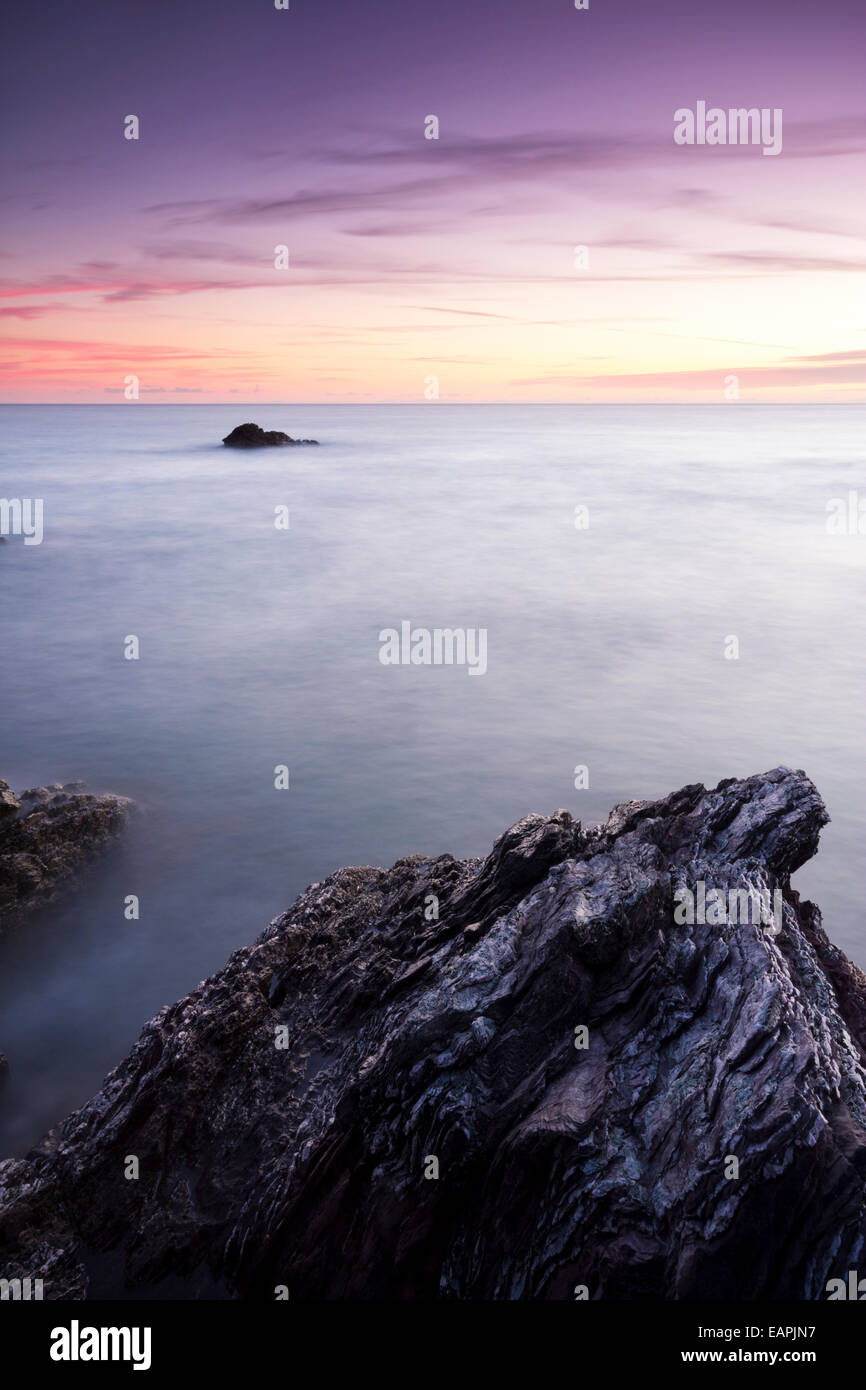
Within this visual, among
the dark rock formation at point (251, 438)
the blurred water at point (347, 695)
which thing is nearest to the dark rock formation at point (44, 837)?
the blurred water at point (347, 695)

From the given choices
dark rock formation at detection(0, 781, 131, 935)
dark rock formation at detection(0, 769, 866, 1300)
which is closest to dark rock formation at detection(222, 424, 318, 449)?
dark rock formation at detection(0, 781, 131, 935)

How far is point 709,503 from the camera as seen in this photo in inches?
2172

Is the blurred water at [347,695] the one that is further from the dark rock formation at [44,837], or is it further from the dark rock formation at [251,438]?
the dark rock formation at [251,438]

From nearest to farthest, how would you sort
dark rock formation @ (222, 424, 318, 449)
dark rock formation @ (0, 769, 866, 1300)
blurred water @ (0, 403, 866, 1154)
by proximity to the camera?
dark rock formation @ (0, 769, 866, 1300), blurred water @ (0, 403, 866, 1154), dark rock formation @ (222, 424, 318, 449)

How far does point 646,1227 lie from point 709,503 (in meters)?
53.5

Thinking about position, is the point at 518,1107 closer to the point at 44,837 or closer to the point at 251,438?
the point at 44,837

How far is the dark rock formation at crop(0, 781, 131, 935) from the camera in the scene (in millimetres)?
14320

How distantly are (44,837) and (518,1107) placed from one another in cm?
1114

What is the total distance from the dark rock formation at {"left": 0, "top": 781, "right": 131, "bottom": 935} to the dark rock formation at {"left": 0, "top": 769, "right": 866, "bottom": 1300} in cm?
534

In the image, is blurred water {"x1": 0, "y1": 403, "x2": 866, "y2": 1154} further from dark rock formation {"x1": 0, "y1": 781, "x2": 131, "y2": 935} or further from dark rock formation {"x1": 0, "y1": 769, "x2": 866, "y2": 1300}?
dark rock formation {"x1": 0, "y1": 769, "x2": 866, "y2": 1300}

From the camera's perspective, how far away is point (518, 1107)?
7.09 meters

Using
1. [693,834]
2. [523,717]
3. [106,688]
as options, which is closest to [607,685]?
[523,717]
